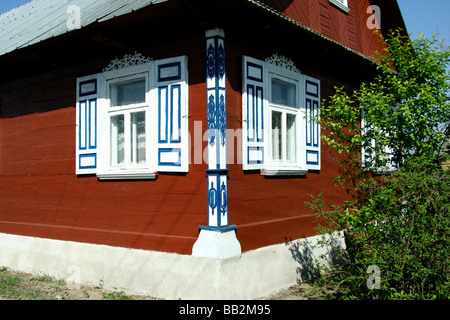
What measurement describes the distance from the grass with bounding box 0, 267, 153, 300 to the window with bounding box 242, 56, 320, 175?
2.47 m

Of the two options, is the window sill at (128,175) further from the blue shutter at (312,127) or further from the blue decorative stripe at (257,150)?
the blue shutter at (312,127)

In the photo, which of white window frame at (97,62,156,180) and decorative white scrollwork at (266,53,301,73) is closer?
white window frame at (97,62,156,180)

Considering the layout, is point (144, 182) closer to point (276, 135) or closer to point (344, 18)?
point (276, 135)

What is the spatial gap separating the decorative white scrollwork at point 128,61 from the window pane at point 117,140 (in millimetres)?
720

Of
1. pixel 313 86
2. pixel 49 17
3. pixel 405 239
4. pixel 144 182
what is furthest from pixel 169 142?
pixel 49 17

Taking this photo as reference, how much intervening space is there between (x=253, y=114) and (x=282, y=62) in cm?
120

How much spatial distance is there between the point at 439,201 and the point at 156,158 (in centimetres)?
345

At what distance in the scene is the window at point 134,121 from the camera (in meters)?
6.02

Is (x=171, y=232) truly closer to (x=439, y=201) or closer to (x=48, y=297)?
(x=48, y=297)

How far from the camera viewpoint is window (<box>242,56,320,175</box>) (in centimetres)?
620

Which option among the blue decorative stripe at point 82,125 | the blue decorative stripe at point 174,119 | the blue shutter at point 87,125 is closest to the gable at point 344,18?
the blue decorative stripe at point 174,119

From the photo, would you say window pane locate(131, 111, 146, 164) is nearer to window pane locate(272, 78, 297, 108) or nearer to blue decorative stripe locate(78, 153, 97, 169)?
blue decorative stripe locate(78, 153, 97, 169)

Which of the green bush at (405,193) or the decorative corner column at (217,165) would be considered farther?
the decorative corner column at (217,165)

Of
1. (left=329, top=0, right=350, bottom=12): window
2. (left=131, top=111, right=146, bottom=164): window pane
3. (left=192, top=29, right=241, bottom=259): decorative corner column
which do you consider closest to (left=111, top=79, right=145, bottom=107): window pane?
(left=131, top=111, right=146, bottom=164): window pane
